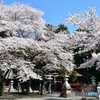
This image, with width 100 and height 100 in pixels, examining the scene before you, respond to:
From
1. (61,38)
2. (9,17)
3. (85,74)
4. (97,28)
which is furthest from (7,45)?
(85,74)

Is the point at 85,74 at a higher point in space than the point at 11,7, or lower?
lower

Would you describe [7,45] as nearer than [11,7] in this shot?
Yes

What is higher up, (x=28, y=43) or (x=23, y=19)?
(x=23, y=19)

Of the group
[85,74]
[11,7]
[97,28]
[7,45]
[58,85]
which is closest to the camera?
[97,28]

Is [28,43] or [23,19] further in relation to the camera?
[23,19]

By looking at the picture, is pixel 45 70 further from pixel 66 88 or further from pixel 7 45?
pixel 7 45

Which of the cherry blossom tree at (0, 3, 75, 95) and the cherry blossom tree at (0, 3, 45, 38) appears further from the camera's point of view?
the cherry blossom tree at (0, 3, 45, 38)

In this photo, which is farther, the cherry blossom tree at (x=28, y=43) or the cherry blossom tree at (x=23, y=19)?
the cherry blossom tree at (x=23, y=19)

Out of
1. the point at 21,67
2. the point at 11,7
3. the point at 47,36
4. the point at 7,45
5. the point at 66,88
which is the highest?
the point at 11,7

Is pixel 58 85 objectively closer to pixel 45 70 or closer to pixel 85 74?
pixel 85 74

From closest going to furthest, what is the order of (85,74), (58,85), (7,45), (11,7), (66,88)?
(7,45) < (66,88) < (11,7) < (58,85) < (85,74)

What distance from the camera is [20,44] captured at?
78.9ft

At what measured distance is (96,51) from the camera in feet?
57.0

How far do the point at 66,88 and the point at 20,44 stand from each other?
599 cm
